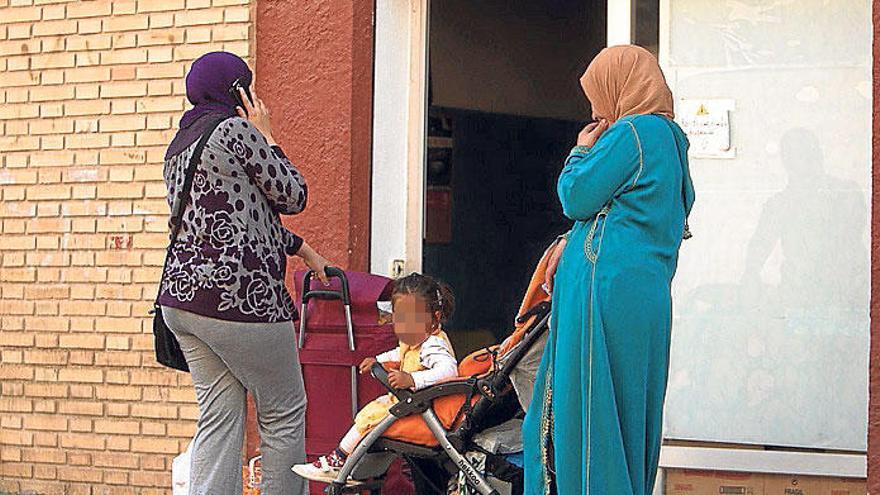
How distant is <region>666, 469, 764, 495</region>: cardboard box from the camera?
613cm

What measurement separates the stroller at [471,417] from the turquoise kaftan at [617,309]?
45 centimetres

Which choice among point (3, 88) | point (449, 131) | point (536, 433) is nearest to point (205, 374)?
point (536, 433)

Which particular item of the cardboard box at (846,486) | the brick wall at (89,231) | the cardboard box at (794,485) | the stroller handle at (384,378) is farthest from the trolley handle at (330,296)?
the cardboard box at (846,486)

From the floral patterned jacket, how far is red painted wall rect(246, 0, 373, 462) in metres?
1.43

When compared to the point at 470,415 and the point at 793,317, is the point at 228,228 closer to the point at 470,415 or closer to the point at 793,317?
the point at 470,415

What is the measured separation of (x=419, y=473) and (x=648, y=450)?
1.18m

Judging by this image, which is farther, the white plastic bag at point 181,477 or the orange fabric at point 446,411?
the white plastic bag at point 181,477

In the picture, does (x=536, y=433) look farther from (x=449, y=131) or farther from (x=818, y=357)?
(x=449, y=131)

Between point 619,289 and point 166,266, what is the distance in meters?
1.74

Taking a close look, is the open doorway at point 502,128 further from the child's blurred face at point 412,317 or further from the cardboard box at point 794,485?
the cardboard box at point 794,485

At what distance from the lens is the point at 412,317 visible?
577 cm

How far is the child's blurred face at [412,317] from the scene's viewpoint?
18.9 ft

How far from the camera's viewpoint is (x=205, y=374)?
5.40m

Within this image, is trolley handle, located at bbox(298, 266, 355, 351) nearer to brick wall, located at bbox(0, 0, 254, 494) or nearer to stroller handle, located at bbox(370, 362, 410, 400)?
stroller handle, located at bbox(370, 362, 410, 400)
